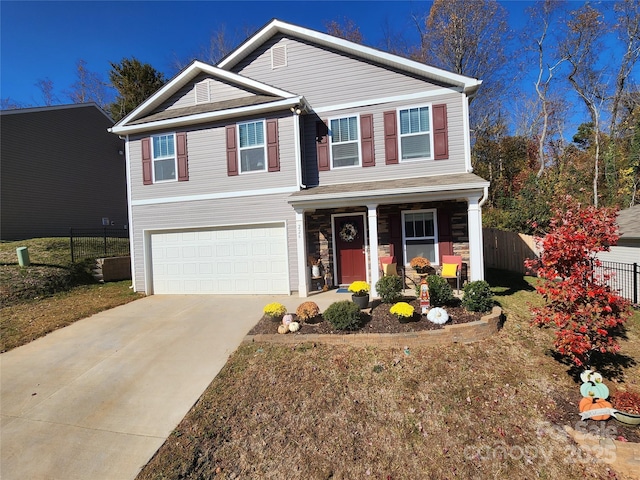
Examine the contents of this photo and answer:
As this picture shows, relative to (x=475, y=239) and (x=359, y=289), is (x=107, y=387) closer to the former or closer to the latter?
(x=359, y=289)

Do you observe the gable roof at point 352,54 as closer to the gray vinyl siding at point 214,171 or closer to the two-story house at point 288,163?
the two-story house at point 288,163

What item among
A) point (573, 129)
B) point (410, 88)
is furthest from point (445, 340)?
point (573, 129)

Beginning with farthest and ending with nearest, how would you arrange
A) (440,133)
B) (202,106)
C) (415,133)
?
1. (202,106)
2. (415,133)
3. (440,133)

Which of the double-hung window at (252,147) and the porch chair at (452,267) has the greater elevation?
the double-hung window at (252,147)

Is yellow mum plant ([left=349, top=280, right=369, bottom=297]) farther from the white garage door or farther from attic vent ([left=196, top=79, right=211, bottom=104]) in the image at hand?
attic vent ([left=196, top=79, right=211, bottom=104])

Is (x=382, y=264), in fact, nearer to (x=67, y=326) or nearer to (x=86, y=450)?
(x=86, y=450)

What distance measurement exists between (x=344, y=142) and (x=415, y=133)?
201 centimetres

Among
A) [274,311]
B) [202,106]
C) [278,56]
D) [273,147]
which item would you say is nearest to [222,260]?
[273,147]

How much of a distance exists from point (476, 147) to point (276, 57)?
1737 cm

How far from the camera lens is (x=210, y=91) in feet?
33.8

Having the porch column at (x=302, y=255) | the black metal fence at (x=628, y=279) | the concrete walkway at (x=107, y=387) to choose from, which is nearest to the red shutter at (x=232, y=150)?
the porch column at (x=302, y=255)

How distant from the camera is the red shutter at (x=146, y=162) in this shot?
10297 mm

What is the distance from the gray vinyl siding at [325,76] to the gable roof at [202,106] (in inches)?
35.3

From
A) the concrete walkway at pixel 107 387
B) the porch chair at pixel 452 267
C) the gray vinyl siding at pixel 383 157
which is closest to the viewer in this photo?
the concrete walkway at pixel 107 387
